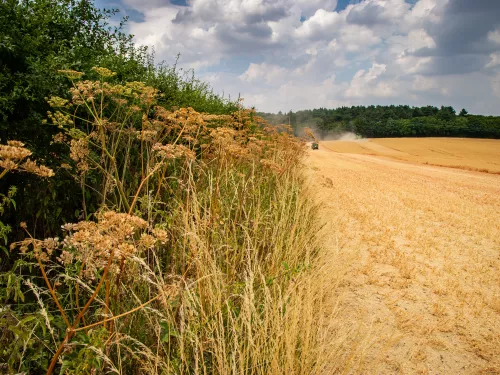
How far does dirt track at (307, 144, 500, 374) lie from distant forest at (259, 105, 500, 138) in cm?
4971

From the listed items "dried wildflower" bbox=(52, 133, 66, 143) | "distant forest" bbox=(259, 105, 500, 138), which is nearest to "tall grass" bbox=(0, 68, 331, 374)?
"dried wildflower" bbox=(52, 133, 66, 143)

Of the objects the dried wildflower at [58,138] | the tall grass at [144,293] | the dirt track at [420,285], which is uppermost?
the dried wildflower at [58,138]

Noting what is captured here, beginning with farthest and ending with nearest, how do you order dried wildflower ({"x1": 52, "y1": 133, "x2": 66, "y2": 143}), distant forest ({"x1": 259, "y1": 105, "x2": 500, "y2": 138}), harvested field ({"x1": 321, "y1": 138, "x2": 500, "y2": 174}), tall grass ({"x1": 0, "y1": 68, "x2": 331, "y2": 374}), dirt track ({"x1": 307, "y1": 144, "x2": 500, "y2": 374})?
distant forest ({"x1": 259, "y1": 105, "x2": 500, "y2": 138}) < harvested field ({"x1": 321, "y1": 138, "x2": 500, "y2": 174}) < dirt track ({"x1": 307, "y1": 144, "x2": 500, "y2": 374}) < dried wildflower ({"x1": 52, "y1": 133, "x2": 66, "y2": 143}) < tall grass ({"x1": 0, "y1": 68, "x2": 331, "y2": 374})

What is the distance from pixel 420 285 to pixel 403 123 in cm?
7709

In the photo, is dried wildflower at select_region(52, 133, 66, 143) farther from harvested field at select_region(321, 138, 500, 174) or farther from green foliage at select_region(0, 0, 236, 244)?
harvested field at select_region(321, 138, 500, 174)

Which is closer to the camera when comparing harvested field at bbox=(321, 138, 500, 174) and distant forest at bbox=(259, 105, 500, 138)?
harvested field at bbox=(321, 138, 500, 174)

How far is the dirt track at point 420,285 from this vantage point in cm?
325

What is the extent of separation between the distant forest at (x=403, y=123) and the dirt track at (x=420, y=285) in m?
49.7

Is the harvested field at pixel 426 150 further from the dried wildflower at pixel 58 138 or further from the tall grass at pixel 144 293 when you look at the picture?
the dried wildflower at pixel 58 138

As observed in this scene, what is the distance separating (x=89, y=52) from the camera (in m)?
3.91

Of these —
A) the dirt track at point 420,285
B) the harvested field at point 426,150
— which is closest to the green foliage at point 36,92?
the dirt track at point 420,285

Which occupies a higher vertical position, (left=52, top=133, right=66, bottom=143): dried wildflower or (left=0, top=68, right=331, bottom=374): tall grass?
(left=52, top=133, right=66, bottom=143): dried wildflower

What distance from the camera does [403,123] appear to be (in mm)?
74062

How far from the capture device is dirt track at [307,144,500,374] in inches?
128
